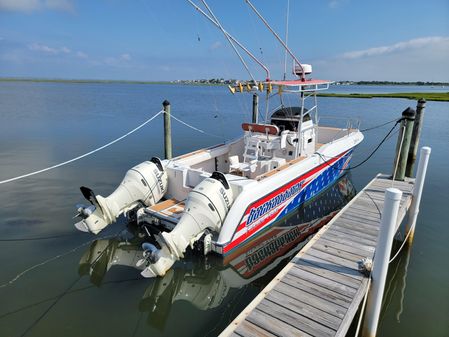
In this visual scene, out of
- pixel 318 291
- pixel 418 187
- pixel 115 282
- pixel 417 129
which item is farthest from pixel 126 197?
pixel 417 129

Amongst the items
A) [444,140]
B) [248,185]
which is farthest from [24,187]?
[444,140]

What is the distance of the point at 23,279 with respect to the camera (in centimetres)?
521

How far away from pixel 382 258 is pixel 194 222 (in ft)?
9.95

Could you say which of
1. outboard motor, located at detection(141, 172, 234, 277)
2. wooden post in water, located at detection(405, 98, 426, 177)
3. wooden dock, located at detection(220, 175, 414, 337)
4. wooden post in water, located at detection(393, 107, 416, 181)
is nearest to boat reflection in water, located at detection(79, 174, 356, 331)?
outboard motor, located at detection(141, 172, 234, 277)

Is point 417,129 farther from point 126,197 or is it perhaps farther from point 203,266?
point 126,197

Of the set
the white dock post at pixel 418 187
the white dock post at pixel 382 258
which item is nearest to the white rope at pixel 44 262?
the white dock post at pixel 382 258

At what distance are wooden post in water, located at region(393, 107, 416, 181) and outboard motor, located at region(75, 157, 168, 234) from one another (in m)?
5.88

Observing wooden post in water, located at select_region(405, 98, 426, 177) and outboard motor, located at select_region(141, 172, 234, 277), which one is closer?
outboard motor, located at select_region(141, 172, 234, 277)

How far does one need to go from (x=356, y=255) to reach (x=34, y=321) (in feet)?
16.0

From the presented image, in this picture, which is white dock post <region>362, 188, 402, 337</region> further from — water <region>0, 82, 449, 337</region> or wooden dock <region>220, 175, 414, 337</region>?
water <region>0, 82, 449, 337</region>

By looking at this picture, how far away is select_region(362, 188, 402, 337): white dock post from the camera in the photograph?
3.44 metres

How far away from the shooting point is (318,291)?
3949mm

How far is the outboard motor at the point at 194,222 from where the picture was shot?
492 cm

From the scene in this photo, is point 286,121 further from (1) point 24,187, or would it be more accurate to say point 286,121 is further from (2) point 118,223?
(1) point 24,187
